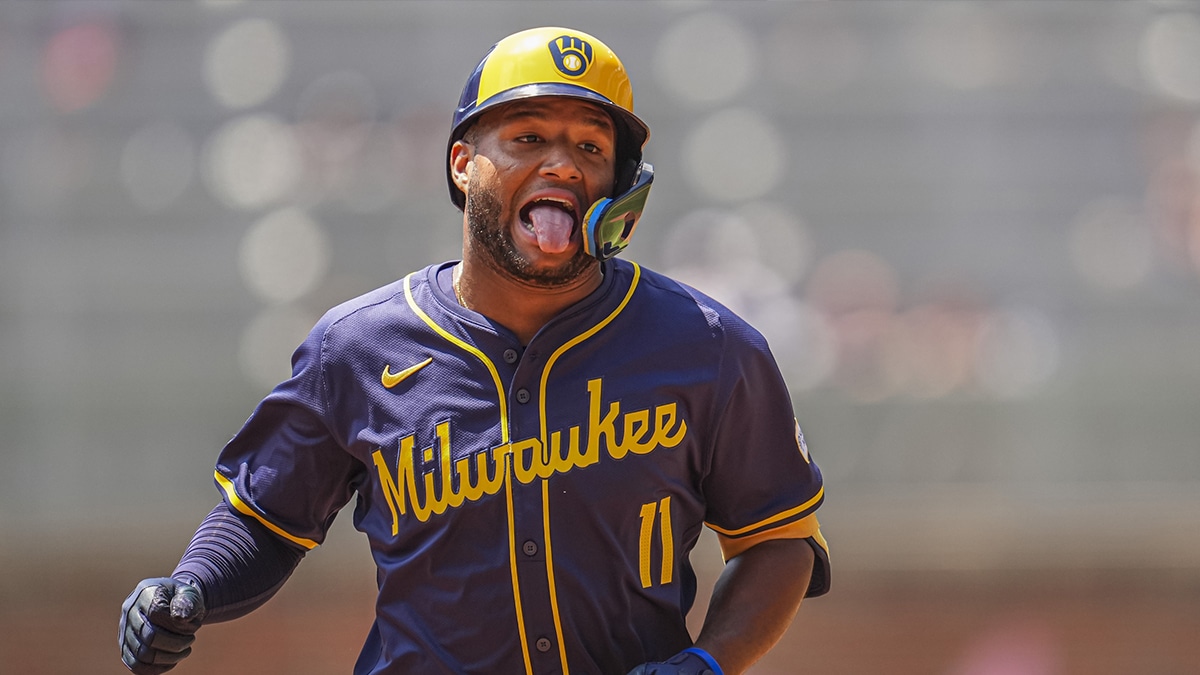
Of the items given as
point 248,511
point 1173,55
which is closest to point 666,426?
point 248,511

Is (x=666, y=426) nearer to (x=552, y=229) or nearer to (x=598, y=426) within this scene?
(x=598, y=426)

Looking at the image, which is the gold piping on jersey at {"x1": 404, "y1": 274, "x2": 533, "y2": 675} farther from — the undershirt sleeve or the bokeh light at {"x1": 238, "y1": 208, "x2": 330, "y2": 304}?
the bokeh light at {"x1": 238, "y1": 208, "x2": 330, "y2": 304}

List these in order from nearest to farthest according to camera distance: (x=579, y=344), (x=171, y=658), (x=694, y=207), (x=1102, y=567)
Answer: (x=171, y=658) < (x=579, y=344) < (x=1102, y=567) < (x=694, y=207)

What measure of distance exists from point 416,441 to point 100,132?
5.23 meters

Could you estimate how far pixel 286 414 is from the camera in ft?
7.44

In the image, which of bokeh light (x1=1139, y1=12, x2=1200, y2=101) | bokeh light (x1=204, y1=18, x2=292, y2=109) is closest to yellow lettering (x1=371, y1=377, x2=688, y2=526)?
bokeh light (x1=204, y1=18, x2=292, y2=109)

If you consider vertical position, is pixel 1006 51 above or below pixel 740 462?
above

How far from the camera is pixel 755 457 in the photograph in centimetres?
217

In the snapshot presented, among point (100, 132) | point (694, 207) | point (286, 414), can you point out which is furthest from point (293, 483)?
point (100, 132)

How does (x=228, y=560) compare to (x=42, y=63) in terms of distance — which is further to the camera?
(x=42, y=63)

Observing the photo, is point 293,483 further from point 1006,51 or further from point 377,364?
point 1006,51

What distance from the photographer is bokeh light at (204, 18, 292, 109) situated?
6.85 meters

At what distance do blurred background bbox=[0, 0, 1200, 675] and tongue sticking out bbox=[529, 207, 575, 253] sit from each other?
13.8ft

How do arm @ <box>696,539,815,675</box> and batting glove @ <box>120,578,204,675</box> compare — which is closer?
batting glove @ <box>120,578,204,675</box>
